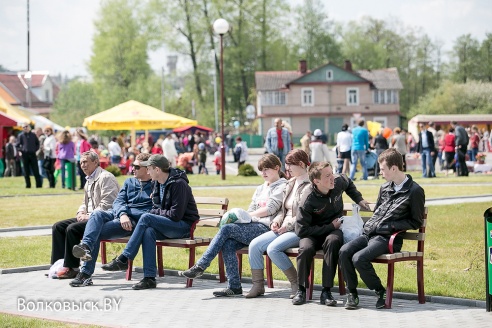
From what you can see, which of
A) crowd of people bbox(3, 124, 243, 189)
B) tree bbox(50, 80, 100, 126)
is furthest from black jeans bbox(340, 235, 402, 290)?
tree bbox(50, 80, 100, 126)

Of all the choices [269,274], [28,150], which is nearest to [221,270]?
[269,274]

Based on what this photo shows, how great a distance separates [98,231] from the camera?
11133mm

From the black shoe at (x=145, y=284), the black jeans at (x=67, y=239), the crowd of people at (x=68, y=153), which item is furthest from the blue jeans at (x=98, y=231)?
the crowd of people at (x=68, y=153)

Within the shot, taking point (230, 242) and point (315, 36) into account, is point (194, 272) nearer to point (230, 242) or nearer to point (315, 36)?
point (230, 242)

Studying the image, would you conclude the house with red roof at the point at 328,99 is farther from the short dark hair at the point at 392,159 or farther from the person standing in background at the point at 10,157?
the short dark hair at the point at 392,159

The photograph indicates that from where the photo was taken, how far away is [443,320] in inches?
330

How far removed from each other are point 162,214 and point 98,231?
2.48ft

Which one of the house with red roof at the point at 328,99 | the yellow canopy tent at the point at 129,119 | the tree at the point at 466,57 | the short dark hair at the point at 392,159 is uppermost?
the tree at the point at 466,57

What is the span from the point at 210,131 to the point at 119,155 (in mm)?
40241

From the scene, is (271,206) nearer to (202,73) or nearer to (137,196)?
(137,196)

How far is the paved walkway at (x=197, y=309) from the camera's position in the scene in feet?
27.7

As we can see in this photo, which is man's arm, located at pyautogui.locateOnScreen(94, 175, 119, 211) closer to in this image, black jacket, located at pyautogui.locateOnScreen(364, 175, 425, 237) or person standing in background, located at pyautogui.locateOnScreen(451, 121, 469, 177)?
black jacket, located at pyautogui.locateOnScreen(364, 175, 425, 237)

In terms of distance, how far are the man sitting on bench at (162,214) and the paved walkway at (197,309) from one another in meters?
0.41

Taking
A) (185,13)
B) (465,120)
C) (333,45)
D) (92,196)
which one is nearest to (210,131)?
(185,13)
